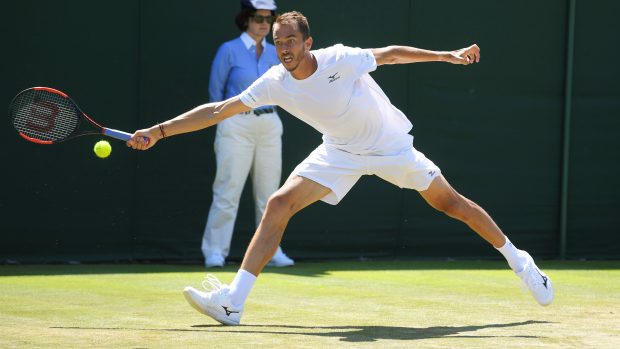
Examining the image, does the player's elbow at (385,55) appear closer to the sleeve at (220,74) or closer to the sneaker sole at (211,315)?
the sneaker sole at (211,315)

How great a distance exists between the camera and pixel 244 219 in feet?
31.2

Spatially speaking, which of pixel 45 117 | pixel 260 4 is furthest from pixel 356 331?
pixel 260 4

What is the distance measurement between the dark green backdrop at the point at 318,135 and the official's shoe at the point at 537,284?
343 centimetres

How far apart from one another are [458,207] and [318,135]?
339 centimetres

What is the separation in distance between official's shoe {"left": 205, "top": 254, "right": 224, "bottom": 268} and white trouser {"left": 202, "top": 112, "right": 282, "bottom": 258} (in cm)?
4

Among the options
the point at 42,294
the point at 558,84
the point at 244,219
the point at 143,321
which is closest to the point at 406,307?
the point at 143,321

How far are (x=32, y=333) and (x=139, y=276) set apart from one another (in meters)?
2.77

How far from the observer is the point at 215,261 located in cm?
894

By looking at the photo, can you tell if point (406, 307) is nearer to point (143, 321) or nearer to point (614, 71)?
point (143, 321)

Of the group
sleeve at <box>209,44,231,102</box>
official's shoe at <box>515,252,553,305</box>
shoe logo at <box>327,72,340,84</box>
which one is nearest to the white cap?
sleeve at <box>209,44,231,102</box>

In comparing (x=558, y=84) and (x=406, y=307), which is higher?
(x=558, y=84)

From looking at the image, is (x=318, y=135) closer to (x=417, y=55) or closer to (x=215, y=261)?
(x=215, y=261)

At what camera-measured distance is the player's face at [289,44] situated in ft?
19.0

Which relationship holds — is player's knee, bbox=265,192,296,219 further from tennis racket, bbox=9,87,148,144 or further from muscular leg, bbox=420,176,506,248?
tennis racket, bbox=9,87,148,144
